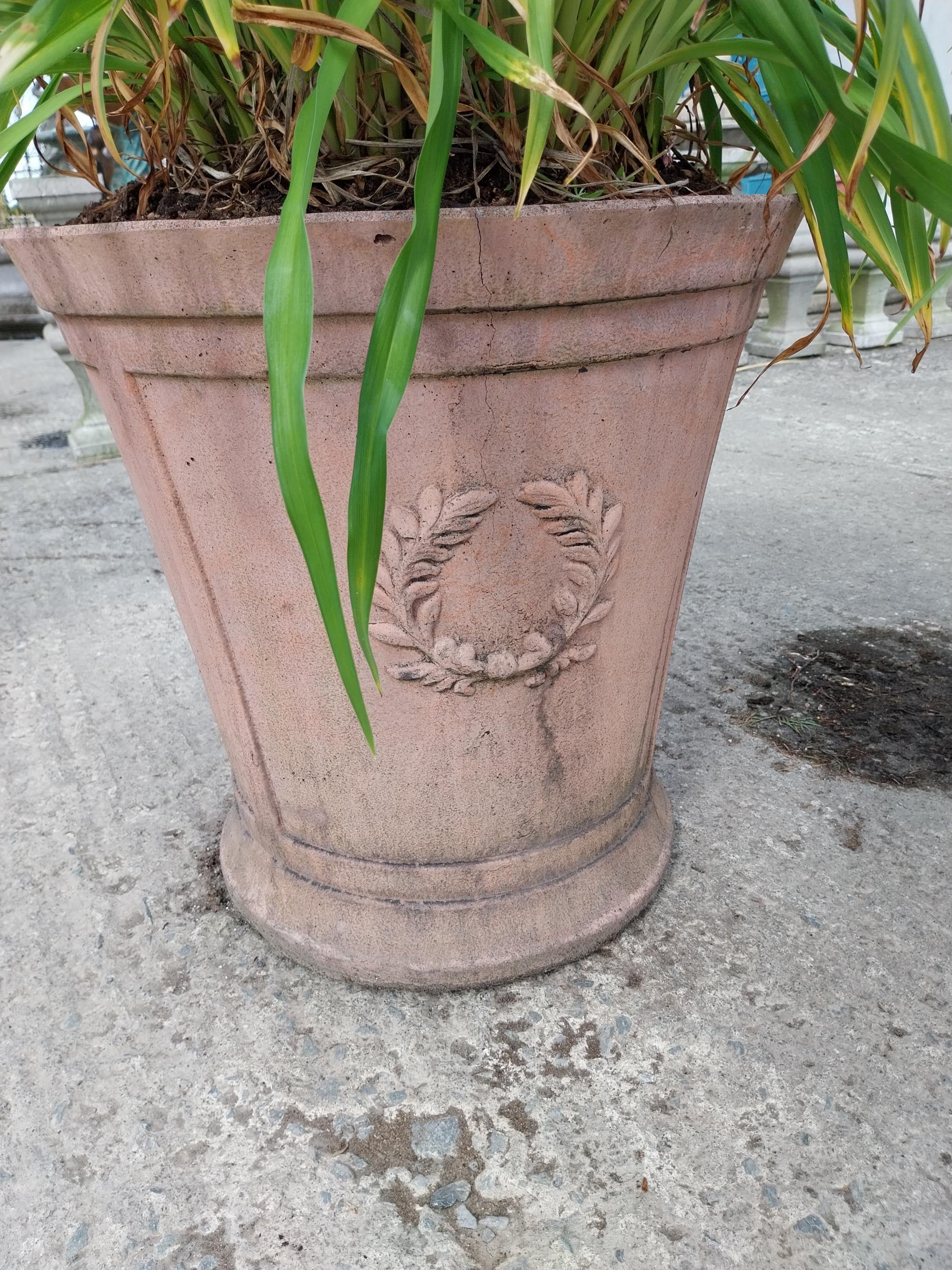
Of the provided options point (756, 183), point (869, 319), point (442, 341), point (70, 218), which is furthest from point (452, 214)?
point (869, 319)

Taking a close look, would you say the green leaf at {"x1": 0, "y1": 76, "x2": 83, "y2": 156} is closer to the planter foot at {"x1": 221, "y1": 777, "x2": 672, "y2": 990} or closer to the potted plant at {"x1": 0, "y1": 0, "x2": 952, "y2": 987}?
the potted plant at {"x1": 0, "y1": 0, "x2": 952, "y2": 987}

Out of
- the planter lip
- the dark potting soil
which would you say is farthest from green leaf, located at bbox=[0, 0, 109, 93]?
the dark potting soil

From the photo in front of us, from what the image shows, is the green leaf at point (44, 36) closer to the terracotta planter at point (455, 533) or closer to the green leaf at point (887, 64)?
the terracotta planter at point (455, 533)

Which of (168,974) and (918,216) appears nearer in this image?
(918,216)

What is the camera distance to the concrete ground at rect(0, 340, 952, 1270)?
0.76 metres

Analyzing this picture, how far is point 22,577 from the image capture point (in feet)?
6.79

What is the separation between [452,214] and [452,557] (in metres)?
0.27

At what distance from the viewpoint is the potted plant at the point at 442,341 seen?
595mm

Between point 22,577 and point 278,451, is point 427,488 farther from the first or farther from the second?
point 22,577

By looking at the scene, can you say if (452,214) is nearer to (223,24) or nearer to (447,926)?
(223,24)

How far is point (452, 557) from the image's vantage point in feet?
2.59

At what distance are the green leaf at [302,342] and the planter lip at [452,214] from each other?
0.05 metres

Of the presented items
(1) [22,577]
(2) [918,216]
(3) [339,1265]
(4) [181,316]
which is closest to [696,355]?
(2) [918,216]

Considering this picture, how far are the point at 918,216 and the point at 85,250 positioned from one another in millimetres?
689
